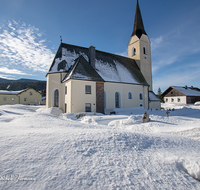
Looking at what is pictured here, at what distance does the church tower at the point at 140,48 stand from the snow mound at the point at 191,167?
28.6 metres

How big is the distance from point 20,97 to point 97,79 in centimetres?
3389

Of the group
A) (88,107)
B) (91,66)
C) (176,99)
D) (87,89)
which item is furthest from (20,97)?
(176,99)

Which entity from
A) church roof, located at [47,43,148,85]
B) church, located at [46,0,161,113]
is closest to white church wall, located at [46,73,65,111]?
church, located at [46,0,161,113]

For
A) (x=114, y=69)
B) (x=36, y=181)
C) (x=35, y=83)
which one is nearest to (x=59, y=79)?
(x=114, y=69)

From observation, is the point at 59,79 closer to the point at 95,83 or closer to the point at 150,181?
the point at 95,83

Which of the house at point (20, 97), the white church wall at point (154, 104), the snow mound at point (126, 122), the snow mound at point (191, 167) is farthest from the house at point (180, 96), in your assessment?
the house at point (20, 97)

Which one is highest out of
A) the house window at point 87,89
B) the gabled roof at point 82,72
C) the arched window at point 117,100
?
the gabled roof at point 82,72

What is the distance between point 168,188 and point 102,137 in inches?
87.1

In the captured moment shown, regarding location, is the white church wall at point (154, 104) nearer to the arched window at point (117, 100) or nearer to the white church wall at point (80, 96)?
the arched window at point (117, 100)

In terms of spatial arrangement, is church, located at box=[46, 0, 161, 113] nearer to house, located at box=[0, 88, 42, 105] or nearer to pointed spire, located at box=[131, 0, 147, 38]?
pointed spire, located at box=[131, 0, 147, 38]

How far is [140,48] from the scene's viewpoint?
30.2 meters

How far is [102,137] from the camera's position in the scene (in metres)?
4.31

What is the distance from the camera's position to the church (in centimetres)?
1764

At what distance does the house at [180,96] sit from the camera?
129 feet
